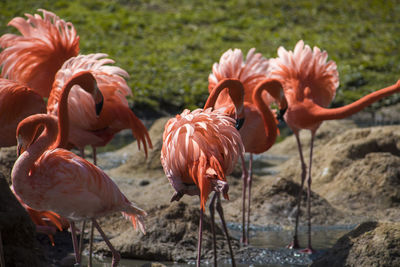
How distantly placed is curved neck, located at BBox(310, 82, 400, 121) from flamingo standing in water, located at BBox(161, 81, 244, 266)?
4.52 feet

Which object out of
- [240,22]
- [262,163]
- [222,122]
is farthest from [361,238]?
[240,22]

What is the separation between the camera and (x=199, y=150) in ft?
13.3

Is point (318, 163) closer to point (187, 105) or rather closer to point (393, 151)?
point (393, 151)

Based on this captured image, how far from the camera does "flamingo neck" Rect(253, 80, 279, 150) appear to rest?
5488 mm

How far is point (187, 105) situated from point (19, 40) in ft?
37.6

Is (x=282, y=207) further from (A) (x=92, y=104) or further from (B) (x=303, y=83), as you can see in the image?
(A) (x=92, y=104)

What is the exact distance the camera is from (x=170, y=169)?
4.16 meters

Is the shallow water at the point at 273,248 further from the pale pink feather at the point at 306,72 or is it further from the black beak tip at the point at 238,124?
the pale pink feather at the point at 306,72

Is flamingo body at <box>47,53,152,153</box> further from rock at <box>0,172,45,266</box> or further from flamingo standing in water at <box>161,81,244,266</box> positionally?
flamingo standing in water at <box>161,81,244,266</box>

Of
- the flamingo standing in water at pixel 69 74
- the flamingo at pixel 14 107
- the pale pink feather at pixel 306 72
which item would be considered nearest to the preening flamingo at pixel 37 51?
the flamingo standing in water at pixel 69 74

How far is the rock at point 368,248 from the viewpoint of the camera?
406 centimetres

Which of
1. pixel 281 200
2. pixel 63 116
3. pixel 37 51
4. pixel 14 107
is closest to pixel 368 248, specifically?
pixel 63 116

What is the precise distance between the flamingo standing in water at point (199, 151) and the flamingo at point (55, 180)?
1.53 ft

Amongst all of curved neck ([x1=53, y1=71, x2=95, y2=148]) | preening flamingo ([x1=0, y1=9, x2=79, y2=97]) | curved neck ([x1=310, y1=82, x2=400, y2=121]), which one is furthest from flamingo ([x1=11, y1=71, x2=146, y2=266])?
curved neck ([x1=310, y1=82, x2=400, y2=121])
